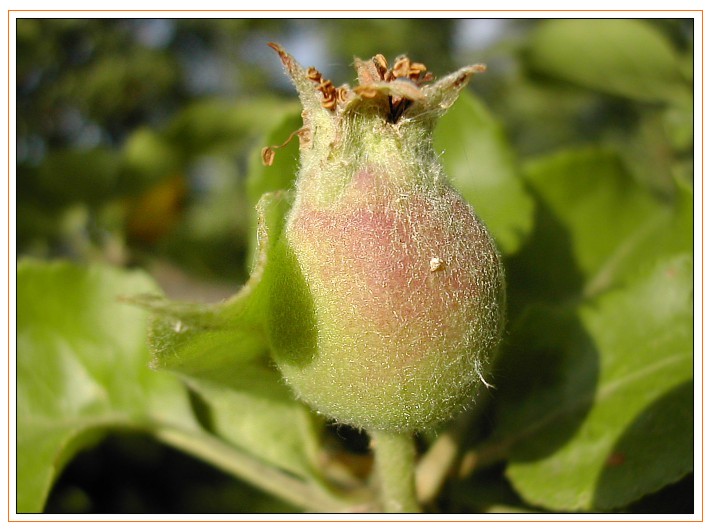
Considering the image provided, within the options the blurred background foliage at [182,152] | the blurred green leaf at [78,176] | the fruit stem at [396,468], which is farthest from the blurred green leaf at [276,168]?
the blurred green leaf at [78,176]

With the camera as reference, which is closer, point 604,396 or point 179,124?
point 604,396

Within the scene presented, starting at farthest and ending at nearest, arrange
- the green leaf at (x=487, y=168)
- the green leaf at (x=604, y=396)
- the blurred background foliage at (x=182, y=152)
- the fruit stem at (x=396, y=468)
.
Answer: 1. the blurred background foliage at (x=182, y=152)
2. the green leaf at (x=487, y=168)
3. the green leaf at (x=604, y=396)
4. the fruit stem at (x=396, y=468)

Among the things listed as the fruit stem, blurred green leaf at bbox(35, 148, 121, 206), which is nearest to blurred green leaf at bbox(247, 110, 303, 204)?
the fruit stem

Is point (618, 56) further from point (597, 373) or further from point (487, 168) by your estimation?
point (597, 373)

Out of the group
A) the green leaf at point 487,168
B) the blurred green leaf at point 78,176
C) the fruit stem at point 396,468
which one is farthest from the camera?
the blurred green leaf at point 78,176

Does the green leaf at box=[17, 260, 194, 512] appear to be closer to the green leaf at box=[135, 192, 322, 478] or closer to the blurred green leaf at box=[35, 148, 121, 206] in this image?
the green leaf at box=[135, 192, 322, 478]

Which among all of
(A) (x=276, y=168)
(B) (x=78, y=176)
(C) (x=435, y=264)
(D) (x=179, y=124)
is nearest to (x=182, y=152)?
(D) (x=179, y=124)

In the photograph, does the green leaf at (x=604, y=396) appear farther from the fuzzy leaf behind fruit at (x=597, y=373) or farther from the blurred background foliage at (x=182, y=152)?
the blurred background foliage at (x=182, y=152)
